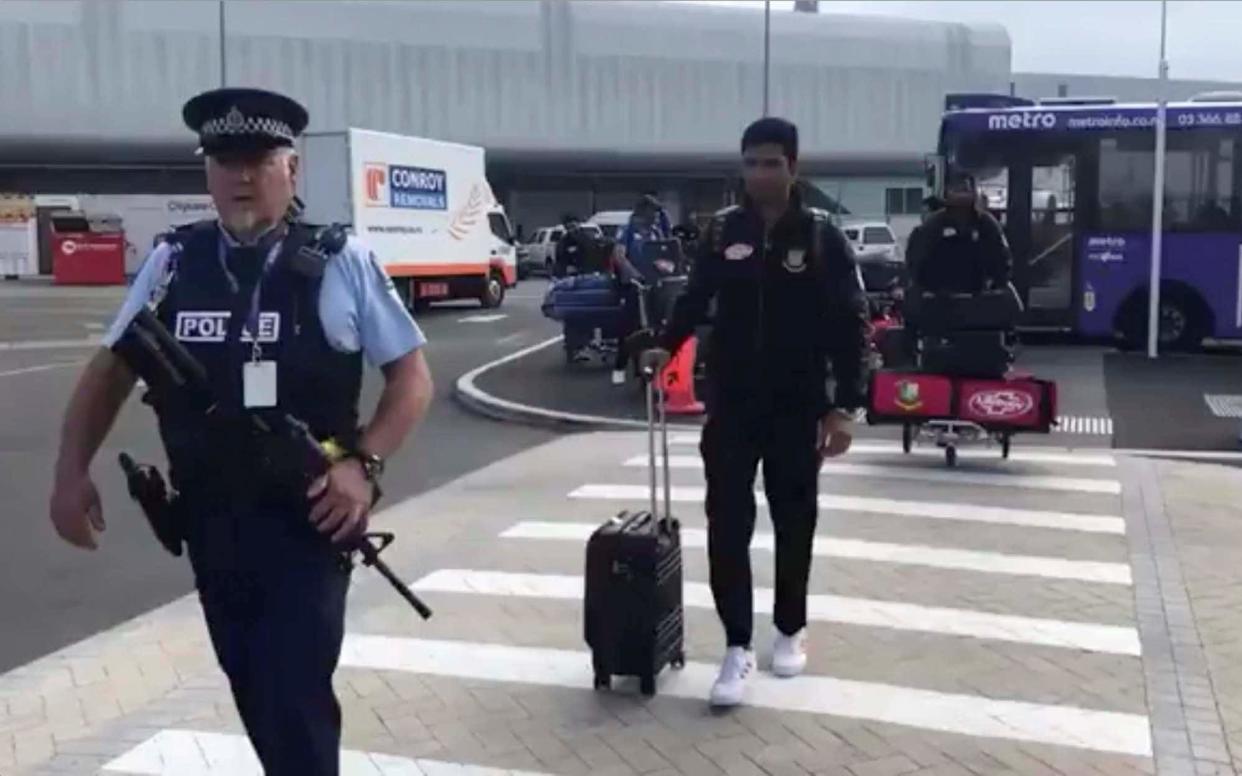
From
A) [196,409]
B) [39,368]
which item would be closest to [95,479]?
[196,409]

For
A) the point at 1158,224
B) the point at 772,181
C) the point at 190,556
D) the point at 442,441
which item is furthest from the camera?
the point at 1158,224

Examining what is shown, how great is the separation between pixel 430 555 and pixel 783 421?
3.56 metres

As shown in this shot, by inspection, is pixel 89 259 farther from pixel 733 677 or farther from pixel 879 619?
pixel 733 677

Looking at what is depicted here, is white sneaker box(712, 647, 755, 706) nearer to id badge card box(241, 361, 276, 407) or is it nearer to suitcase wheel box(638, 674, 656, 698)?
suitcase wheel box(638, 674, 656, 698)

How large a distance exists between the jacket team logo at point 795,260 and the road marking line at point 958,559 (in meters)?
2.72

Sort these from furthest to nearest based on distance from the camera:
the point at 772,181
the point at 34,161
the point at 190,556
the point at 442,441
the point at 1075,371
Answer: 1. the point at 34,161
2. the point at 1075,371
3. the point at 442,441
4. the point at 772,181
5. the point at 190,556

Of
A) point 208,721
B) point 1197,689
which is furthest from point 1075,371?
point 208,721

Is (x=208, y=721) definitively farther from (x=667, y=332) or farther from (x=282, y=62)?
(x=282, y=62)

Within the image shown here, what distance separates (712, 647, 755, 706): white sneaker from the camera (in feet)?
18.6

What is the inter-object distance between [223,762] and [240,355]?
2.22 meters

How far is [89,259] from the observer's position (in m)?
47.3

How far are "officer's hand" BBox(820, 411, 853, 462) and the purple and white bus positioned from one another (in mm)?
15557

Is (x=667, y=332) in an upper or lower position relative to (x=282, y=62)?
lower

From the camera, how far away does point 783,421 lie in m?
5.66
